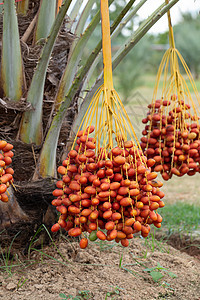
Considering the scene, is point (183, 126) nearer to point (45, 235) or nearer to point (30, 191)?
point (30, 191)

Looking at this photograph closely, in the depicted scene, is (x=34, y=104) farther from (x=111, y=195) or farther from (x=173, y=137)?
(x=111, y=195)

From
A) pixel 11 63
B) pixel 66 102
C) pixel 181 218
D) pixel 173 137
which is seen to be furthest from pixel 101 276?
pixel 181 218

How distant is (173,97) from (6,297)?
125cm

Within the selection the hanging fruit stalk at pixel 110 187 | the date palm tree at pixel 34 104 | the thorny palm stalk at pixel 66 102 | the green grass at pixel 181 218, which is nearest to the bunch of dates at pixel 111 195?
the hanging fruit stalk at pixel 110 187

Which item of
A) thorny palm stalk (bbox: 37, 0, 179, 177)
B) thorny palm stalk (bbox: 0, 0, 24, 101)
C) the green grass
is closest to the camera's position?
thorny palm stalk (bbox: 37, 0, 179, 177)

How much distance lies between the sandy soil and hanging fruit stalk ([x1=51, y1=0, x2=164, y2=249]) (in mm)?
574

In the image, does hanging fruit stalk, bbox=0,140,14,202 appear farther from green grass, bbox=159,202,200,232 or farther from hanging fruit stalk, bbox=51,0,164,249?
green grass, bbox=159,202,200,232

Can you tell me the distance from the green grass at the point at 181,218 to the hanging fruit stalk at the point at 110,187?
5.39 ft

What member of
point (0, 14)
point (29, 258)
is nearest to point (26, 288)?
point (29, 258)

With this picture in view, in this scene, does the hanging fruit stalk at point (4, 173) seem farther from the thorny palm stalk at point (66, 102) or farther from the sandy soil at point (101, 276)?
the sandy soil at point (101, 276)

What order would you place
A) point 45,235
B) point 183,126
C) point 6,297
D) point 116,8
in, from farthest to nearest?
point 116,8 < point 45,235 < point 183,126 < point 6,297

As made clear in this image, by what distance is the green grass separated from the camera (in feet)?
9.19

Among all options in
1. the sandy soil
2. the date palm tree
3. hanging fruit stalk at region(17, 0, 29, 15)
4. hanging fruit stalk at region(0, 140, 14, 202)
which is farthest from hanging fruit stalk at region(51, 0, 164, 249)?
hanging fruit stalk at region(17, 0, 29, 15)

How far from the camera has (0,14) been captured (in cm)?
189
